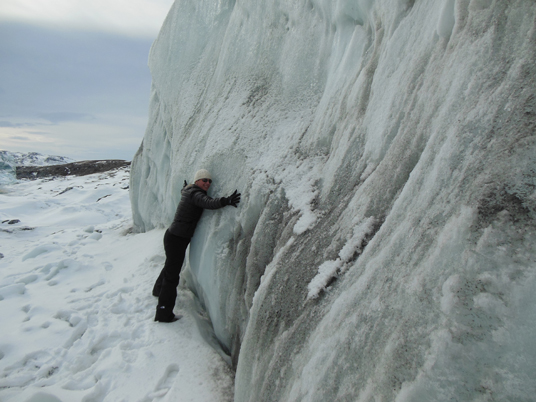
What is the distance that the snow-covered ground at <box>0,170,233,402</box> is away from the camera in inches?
93.4

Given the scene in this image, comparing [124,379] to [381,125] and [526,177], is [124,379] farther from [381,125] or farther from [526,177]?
[526,177]

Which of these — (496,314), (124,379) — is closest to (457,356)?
(496,314)

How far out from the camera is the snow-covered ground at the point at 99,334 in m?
2.37

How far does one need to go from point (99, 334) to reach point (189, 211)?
140 centimetres

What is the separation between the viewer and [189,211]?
322 cm

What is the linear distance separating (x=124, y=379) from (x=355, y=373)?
76.8 inches

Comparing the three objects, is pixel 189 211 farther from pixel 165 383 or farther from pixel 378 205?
pixel 378 205

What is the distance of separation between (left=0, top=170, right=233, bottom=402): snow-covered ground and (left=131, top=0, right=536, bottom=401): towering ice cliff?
34 centimetres

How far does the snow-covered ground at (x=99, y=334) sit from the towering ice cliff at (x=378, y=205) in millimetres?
337

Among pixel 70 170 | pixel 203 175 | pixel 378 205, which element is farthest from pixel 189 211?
pixel 70 170

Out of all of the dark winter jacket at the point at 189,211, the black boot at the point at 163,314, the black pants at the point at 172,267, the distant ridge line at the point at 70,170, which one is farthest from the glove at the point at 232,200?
the distant ridge line at the point at 70,170

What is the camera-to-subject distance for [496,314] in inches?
38.5

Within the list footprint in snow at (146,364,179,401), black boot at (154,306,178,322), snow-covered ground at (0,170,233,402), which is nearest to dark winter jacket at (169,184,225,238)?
black boot at (154,306,178,322)

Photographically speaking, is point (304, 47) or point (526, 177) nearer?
point (526, 177)
